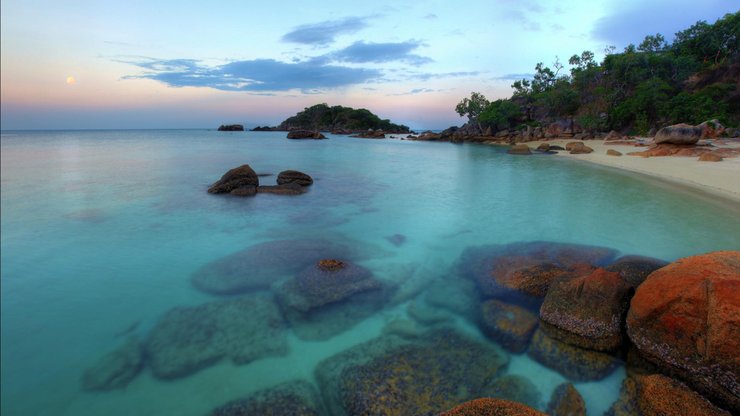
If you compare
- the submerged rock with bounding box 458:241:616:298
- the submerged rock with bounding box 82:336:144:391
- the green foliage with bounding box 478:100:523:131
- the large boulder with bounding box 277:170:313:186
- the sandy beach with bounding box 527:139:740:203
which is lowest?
the submerged rock with bounding box 82:336:144:391

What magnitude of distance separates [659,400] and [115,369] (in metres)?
6.66

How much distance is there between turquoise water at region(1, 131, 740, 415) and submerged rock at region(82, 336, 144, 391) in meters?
0.12

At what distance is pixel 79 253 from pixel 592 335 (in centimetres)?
1027

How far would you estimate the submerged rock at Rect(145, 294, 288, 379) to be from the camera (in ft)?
15.9

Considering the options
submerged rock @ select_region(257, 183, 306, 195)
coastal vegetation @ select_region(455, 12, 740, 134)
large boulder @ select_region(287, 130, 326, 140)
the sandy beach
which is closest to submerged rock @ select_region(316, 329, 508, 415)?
submerged rock @ select_region(257, 183, 306, 195)

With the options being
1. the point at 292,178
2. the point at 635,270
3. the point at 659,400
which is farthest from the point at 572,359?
the point at 292,178

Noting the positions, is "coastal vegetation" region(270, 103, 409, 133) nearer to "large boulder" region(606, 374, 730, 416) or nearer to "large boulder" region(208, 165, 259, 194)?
"large boulder" region(208, 165, 259, 194)

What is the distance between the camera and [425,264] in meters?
8.34

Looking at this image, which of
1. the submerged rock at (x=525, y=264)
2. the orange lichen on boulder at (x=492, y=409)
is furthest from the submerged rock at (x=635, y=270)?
the orange lichen on boulder at (x=492, y=409)

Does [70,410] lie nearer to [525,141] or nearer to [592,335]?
[592,335]

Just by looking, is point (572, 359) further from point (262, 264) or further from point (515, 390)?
point (262, 264)

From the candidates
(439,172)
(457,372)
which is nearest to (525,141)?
(439,172)

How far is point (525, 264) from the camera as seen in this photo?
24.1ft

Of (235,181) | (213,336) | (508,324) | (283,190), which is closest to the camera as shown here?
(213,336)
